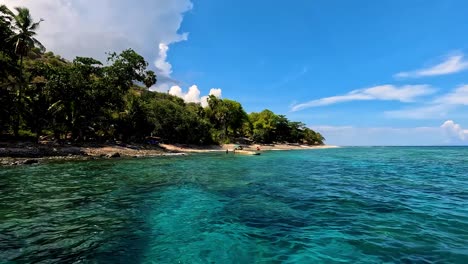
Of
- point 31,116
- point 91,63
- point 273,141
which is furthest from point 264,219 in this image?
point 273,141

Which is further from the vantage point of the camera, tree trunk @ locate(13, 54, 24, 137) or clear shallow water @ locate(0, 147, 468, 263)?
tree trunk @ locate(13, 54, 24, 137)

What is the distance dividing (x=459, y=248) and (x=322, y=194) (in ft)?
29.2

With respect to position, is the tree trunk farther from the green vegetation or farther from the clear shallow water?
the clear shallow water

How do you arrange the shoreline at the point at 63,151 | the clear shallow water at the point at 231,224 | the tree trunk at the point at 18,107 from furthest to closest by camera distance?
the tree trunk at the point at 18,107
the shoreline at the point at 63,151
the clear shallow water at the point at 231,224

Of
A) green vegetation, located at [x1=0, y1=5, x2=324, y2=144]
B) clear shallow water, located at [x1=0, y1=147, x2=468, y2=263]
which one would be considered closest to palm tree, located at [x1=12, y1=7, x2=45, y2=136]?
green vegetation, located at [x1=0, y1=5, x2=324, y2=144]

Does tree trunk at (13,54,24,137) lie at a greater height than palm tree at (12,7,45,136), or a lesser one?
lesser

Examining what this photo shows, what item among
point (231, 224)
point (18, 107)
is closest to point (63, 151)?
point (18, 107)

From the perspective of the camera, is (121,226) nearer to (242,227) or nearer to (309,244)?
(242,227)

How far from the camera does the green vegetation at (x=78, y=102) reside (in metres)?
42.8

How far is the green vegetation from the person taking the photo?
42.8 m

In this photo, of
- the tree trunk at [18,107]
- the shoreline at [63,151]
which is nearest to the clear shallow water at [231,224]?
the shoreline at [63,151]

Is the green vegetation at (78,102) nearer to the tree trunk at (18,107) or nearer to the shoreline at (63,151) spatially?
the tree trunk at (18,107)

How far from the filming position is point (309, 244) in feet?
28.5

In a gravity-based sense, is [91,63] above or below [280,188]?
above
